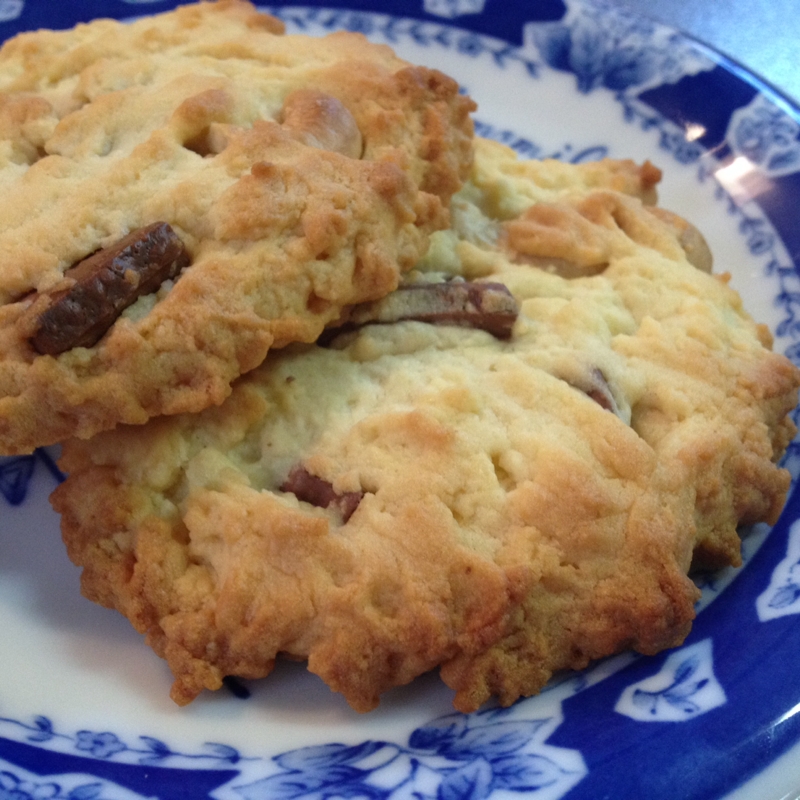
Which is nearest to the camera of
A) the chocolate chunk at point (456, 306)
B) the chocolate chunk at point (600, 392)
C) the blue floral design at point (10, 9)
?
the chocolate chunk at point (600, 392)

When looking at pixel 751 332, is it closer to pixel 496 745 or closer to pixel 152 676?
Result: pixel 496 745

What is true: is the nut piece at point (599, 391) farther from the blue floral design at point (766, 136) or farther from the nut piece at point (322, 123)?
the blue floral design at point (766, 136)

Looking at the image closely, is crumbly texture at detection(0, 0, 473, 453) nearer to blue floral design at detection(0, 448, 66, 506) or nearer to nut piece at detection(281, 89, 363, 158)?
nut piece at detection(281, 89, 363, 158)

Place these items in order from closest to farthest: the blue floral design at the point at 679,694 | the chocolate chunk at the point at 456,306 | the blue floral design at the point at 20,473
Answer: the blue floral design at the point at 679,694 < the chocolate chunk at the point at 456,306 < the blue floral design at the point at 20,473

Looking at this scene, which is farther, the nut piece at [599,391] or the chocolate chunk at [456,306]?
the chocolate chunk at [456,306]

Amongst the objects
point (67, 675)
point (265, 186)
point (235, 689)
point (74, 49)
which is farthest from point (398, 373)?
point (74, 49)

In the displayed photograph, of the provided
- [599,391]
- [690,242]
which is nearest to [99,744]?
[599,391]

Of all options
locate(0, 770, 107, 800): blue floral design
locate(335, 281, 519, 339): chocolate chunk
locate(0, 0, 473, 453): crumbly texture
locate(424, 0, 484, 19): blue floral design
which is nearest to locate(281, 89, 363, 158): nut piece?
locate(0, 0, 473, 453): crumbly texture

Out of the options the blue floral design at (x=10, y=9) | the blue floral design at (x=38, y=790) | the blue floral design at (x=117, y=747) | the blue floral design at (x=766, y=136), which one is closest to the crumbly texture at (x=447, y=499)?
the blue floral design at (x=117, y=747)

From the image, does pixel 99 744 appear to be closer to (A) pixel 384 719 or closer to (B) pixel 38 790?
(B) pixel 38 790
